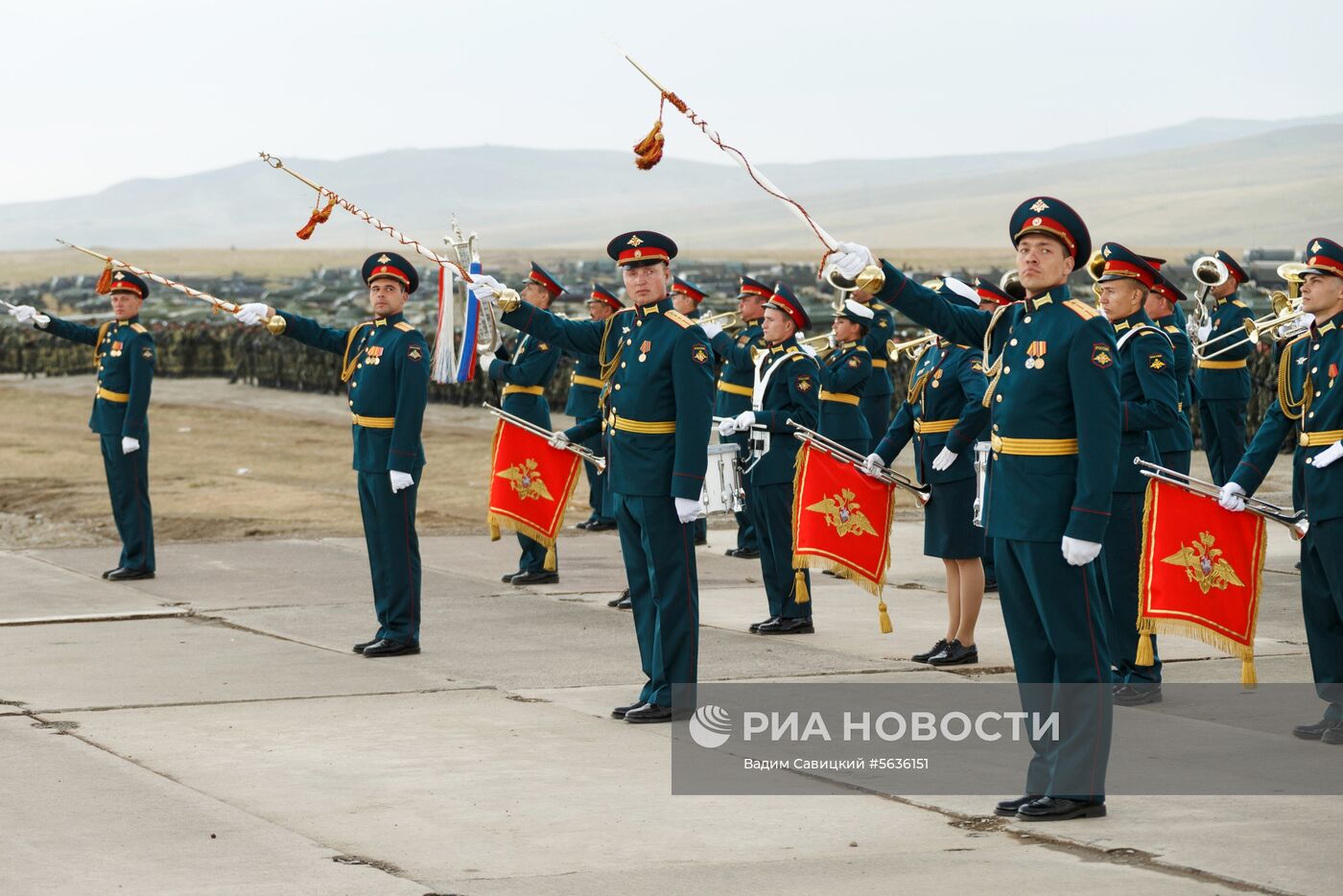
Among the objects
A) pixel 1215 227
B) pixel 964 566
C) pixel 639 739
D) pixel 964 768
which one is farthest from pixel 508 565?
pixel 1215 227

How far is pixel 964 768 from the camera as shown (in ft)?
22.6

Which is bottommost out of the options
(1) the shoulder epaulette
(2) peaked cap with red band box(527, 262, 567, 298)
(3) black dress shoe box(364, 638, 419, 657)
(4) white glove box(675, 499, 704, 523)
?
(3) black dress shoe box(364, 638, 419, 657)

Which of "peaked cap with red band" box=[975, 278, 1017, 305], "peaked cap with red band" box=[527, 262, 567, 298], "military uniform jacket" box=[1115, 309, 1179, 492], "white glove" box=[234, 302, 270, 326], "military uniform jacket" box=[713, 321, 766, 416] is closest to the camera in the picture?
"military uniform jacket" box=[1115, 309, 1179, 492]

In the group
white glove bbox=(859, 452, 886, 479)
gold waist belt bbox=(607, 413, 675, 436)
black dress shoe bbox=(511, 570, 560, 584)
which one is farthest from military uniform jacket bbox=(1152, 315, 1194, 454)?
black dress shoe bbox=(511, 570, 560, 584)

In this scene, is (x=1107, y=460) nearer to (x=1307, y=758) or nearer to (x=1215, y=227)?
(x=1307, y=758)

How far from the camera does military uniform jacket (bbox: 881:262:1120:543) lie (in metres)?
6.21

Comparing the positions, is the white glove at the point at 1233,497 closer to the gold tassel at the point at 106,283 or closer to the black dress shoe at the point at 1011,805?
the black dress shoe at the point at 1011,805

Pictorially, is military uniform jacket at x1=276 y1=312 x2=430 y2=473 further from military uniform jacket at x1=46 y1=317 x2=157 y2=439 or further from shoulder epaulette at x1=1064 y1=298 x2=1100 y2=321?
shoulder epaulette at x1=1064 y1=298 x2=1100 y2=321

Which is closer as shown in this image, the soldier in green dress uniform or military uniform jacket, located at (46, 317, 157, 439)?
the soldier in green dress uniform

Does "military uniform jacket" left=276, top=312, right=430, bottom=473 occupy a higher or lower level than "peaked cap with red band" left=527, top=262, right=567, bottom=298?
lower

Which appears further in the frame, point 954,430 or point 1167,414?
point 954,430

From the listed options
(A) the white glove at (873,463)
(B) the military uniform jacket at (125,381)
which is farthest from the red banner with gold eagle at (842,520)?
(B) the military uniform jacket at (125,381)

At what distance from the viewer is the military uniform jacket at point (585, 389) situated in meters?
14.6

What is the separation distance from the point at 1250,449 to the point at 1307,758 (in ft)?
4.48
